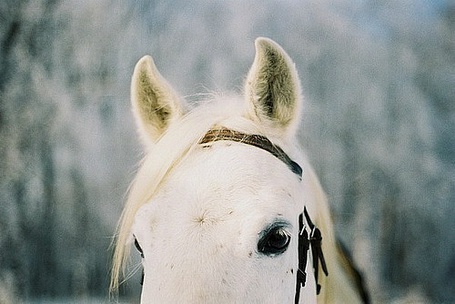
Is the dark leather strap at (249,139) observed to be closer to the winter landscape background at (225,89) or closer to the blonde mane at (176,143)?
the blonde mane at (176,143)

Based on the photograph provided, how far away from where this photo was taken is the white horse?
0.54m

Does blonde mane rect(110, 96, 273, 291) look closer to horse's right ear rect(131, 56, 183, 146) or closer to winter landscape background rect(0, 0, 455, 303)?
horse's right ear rect(131, 56, 183, 146)

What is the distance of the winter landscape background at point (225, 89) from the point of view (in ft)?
3.13

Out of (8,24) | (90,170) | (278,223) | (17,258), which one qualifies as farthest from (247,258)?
(8,24)

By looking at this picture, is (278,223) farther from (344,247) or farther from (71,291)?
(71,291)

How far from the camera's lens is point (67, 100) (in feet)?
3.31

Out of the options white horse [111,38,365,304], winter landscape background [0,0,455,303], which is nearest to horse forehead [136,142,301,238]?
white horse [111,38,365,304]

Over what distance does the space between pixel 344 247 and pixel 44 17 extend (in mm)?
710

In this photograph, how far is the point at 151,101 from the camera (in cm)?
71

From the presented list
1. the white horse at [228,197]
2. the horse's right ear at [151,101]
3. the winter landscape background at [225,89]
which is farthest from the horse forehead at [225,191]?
the winter landscape background at [225,89]

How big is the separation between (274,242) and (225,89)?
1.49 ft

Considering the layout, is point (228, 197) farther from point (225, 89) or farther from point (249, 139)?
point (225, 89)

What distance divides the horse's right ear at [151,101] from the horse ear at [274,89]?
0.12m

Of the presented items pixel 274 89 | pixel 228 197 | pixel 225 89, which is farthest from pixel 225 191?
pixel 225 89
